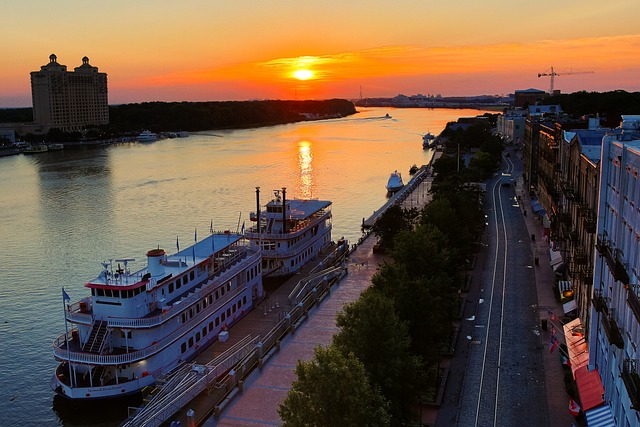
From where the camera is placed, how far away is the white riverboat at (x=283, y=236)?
51.0 m

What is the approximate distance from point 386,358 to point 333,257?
32513 millimetres

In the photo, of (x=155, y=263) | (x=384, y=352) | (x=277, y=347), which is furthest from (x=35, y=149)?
(x=384, y=352)

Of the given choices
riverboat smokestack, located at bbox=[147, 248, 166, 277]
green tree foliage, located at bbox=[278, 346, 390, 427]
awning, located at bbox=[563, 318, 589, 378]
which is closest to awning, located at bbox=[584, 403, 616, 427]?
awning, located at bbox=[563, 318, 589, 378]

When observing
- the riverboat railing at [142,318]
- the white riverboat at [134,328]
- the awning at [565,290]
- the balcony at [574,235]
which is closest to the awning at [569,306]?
the awning at [565,290]

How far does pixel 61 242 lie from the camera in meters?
64.9

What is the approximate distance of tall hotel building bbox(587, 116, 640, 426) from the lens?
2006 centimetres

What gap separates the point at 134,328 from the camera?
31375 millimetres

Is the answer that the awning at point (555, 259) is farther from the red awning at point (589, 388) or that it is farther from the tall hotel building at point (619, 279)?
the red awning at point (589, 388)

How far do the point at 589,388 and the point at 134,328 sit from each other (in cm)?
2139

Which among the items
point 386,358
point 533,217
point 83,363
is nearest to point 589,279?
point 386,358

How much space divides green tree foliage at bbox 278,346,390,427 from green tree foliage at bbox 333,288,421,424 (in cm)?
285

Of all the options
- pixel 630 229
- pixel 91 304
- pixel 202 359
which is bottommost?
pixel 202 359

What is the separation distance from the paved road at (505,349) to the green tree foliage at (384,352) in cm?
370

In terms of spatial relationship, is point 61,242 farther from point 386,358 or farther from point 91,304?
point 386,358
